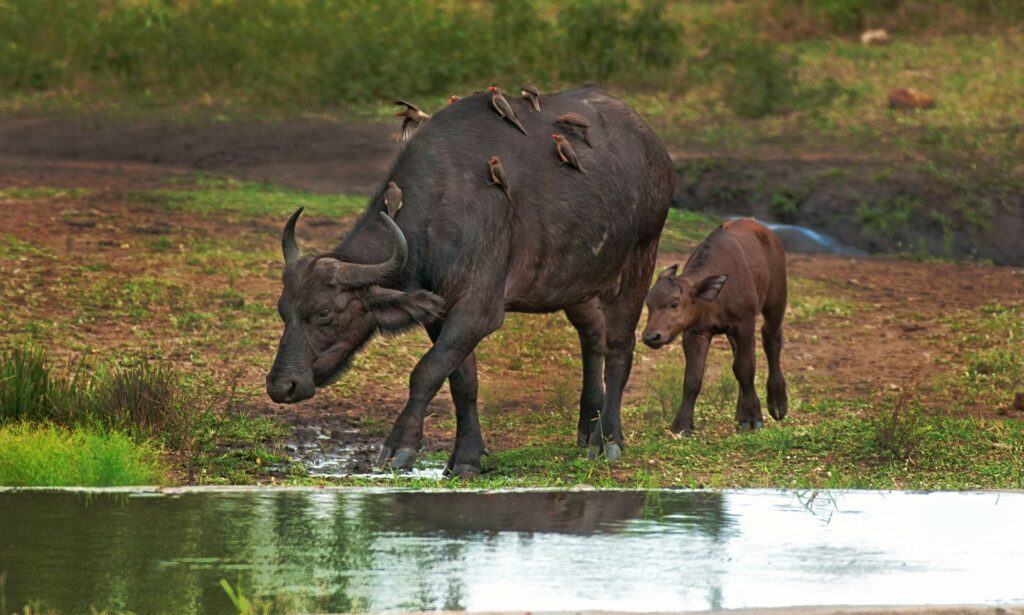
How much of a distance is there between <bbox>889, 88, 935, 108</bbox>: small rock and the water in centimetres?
1277

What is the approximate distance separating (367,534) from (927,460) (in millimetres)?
3284

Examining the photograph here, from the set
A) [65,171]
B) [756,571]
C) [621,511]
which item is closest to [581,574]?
[756,571]

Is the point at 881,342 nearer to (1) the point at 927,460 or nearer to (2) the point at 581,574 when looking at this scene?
A: (1) the point at 927,460

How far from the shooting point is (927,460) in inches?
325

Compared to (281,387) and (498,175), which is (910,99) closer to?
(498,175)

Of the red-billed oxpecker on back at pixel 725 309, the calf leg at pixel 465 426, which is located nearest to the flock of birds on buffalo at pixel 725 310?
the red-billed oxpecker on back at pixel 725 309

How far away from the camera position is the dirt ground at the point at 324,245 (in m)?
10.6

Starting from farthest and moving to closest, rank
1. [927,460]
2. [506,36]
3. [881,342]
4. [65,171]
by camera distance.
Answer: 1. [506,36]
2. [65,171]
3. [881,342]
4. [927,460]

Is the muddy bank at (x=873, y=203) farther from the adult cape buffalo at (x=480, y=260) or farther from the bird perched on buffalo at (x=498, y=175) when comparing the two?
the bird perched on buffalo at (x=498, y=175)

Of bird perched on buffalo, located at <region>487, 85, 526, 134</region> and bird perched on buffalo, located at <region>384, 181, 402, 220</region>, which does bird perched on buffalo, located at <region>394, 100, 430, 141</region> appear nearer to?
bird perched on buffalo, located at <region>487, 85, 526, 134</region>

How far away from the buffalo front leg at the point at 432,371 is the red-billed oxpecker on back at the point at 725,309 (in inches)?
76.7

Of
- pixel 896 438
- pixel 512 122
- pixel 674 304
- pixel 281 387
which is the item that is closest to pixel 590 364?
pixel 674 304

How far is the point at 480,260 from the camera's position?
312 inches

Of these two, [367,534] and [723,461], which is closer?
[367,534]
